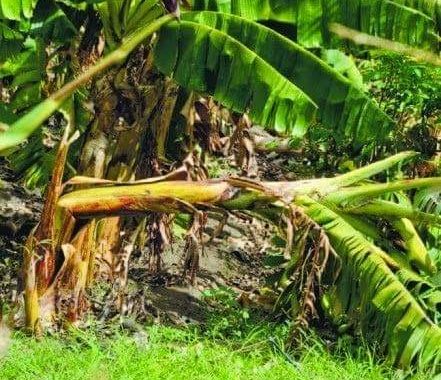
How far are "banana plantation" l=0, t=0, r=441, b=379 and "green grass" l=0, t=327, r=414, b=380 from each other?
3cm

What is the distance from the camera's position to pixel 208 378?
4.17 meters

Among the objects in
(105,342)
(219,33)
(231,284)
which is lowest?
(231,284)

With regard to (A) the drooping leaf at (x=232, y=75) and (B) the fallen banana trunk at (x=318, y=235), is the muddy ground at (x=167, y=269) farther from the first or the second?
(A) the drooping leaf at (x=232, y=75)

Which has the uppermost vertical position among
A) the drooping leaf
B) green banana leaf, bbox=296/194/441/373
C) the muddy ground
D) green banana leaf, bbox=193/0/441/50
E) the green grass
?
green banana leaf, bbox=193/0/441/50

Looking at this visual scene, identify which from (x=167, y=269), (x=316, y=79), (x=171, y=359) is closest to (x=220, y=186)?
(x=316, y=79)

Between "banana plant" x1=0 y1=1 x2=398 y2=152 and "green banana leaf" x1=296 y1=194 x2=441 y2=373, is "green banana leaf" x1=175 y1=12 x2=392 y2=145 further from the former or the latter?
"green banana leaf" x1=296 y1=194 x2=441 y2=373

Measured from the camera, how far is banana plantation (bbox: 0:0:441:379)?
15.0ft

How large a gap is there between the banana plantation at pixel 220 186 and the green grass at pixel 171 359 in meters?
0.03

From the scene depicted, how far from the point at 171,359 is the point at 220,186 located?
1132 millimetres

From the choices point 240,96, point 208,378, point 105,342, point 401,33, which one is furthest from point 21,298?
point 401,33

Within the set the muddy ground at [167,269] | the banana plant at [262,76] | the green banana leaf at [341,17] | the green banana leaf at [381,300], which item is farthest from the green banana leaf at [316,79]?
the muddy ground at [167,269]

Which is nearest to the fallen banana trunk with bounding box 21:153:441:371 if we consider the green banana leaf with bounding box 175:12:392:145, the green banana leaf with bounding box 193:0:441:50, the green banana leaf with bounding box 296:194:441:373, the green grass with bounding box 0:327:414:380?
the green banana leaf with bounding box 296:194:441:373

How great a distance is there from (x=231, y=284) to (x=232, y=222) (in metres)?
1.43

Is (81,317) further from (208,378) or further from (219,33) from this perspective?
(219,33)
